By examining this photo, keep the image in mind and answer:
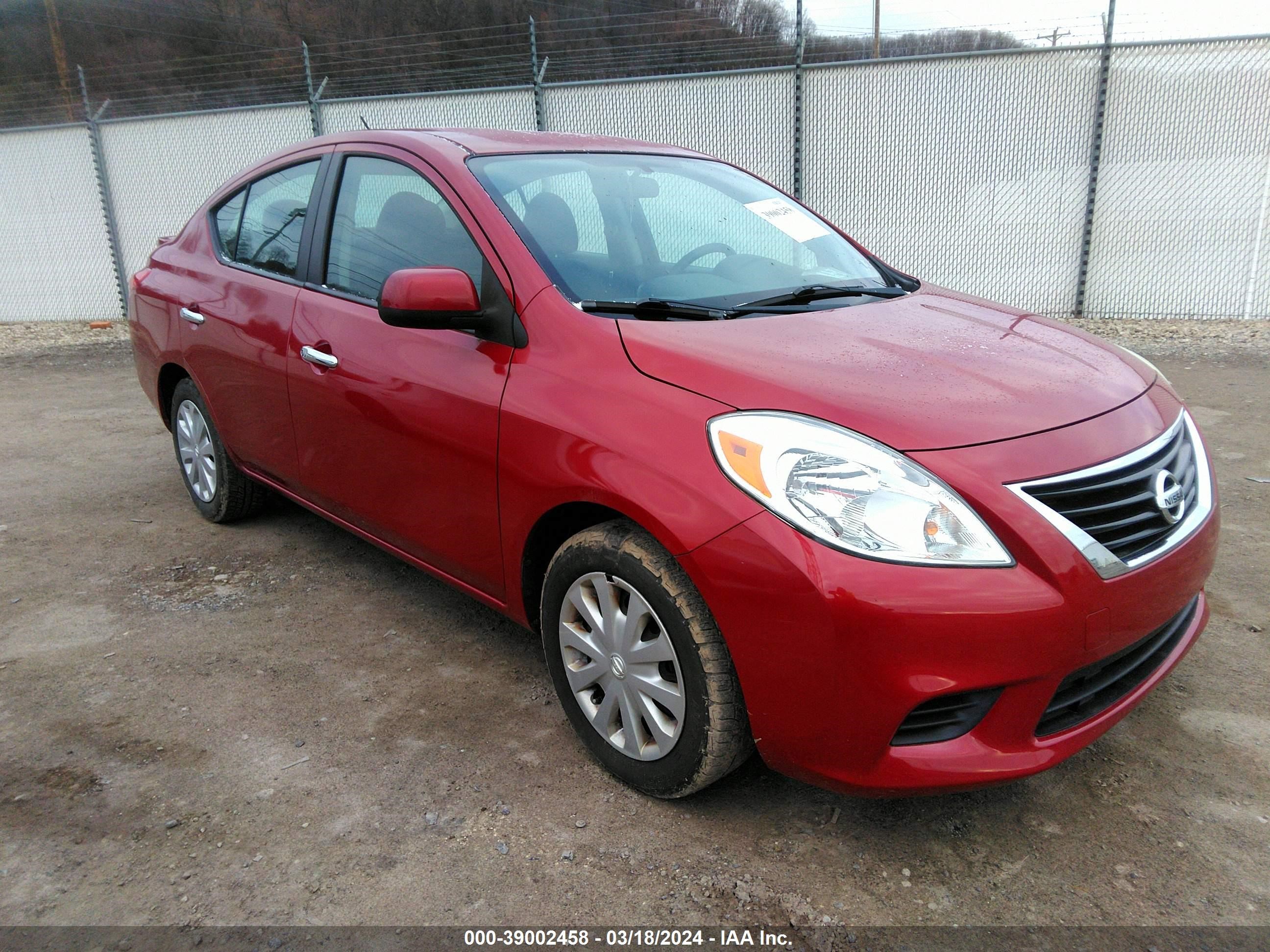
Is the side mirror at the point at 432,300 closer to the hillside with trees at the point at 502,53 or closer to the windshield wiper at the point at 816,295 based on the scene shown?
the windshield wiper at the point at 816,295

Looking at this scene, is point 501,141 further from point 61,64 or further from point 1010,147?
Answer: point 61,64

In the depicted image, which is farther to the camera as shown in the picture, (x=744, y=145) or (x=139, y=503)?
(x=744, y=145)

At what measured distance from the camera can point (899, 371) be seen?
2229mm

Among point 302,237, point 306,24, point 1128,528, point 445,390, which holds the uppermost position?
point 306,24

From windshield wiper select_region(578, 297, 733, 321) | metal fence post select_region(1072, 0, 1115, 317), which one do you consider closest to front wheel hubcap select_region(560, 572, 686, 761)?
windshield wiper select_region(578, 297, 733, 321)

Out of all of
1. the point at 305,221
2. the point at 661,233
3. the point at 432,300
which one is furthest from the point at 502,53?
the point at 432,300

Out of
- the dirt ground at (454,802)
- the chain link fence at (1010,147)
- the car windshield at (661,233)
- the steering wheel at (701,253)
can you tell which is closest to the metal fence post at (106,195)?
the chain link fence at (1010,147)

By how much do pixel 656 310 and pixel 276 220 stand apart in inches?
74.7

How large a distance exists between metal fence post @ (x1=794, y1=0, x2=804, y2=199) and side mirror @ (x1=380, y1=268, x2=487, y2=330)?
790 cm

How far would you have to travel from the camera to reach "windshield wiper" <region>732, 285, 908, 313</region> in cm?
267

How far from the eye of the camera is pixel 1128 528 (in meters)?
2.05

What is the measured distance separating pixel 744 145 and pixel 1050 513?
8.92 metres

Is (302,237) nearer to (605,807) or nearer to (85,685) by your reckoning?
(85,685)

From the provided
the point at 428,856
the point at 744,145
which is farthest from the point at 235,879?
the point at 744,145
